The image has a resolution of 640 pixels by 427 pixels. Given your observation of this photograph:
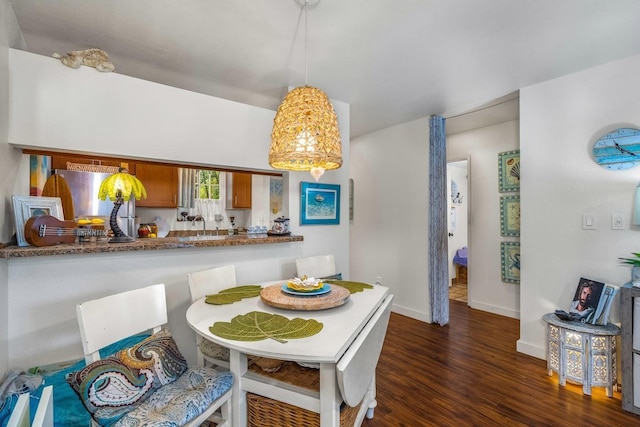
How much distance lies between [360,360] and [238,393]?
2.04 feet

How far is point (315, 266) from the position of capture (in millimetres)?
2621

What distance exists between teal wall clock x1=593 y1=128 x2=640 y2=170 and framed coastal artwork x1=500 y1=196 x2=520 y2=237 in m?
1.44

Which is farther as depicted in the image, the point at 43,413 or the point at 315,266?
the point at 315,266

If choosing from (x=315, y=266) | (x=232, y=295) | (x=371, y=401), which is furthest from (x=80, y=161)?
(x=371, y=401)

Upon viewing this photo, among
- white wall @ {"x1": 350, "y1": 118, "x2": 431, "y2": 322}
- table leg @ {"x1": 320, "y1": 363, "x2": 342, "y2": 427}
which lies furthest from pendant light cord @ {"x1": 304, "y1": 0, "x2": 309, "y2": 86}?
table leg @ {"x1": 320, "y1": 363, "x2": 342, "y2": 427}

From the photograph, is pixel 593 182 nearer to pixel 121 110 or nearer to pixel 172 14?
pixel 172 14

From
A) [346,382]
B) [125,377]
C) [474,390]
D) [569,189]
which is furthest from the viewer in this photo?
[569,189]

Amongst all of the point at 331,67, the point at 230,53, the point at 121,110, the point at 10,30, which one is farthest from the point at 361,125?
the point at 10,30

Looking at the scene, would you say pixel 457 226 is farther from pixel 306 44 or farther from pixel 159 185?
pixel 159 185

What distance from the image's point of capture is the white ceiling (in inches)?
68.8

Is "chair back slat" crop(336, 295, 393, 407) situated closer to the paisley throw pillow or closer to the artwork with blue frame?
the paisley throw pillow

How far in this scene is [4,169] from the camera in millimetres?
1642

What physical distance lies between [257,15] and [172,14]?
20.5 inches

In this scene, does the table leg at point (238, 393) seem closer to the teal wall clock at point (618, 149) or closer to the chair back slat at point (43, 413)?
the chair back slat at point (43, 413)
